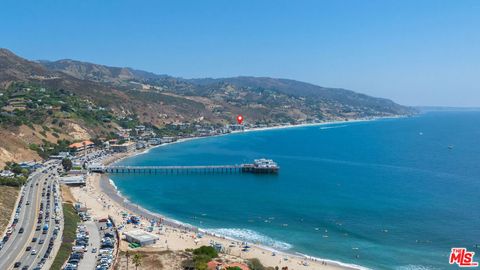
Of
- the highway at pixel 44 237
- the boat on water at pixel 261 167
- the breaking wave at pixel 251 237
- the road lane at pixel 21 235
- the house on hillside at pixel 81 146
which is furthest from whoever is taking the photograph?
the house on hillside at pixel 81 146

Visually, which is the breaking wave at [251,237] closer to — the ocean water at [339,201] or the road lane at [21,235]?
the ocean water at [339,201]

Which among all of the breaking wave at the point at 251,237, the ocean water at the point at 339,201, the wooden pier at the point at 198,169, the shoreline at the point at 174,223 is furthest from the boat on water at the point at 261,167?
the breaking wave at the point at 251,237

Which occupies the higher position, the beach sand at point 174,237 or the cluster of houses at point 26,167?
the cluster of houses at point 26,167

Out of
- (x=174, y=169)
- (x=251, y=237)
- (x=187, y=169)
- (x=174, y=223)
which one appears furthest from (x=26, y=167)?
(x=251, y=237)

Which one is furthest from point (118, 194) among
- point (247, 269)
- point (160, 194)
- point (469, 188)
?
point (469, 188)

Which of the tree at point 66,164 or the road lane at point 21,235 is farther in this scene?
the tree at point 66,164

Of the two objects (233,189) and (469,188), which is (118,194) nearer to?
(233,189)

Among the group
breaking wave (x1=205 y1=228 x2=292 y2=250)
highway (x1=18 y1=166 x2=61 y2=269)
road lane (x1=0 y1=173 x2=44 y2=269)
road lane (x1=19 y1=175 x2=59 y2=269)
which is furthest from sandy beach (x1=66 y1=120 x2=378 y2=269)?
road lane (x1=0 y1=173 x2=44 y2=269)
